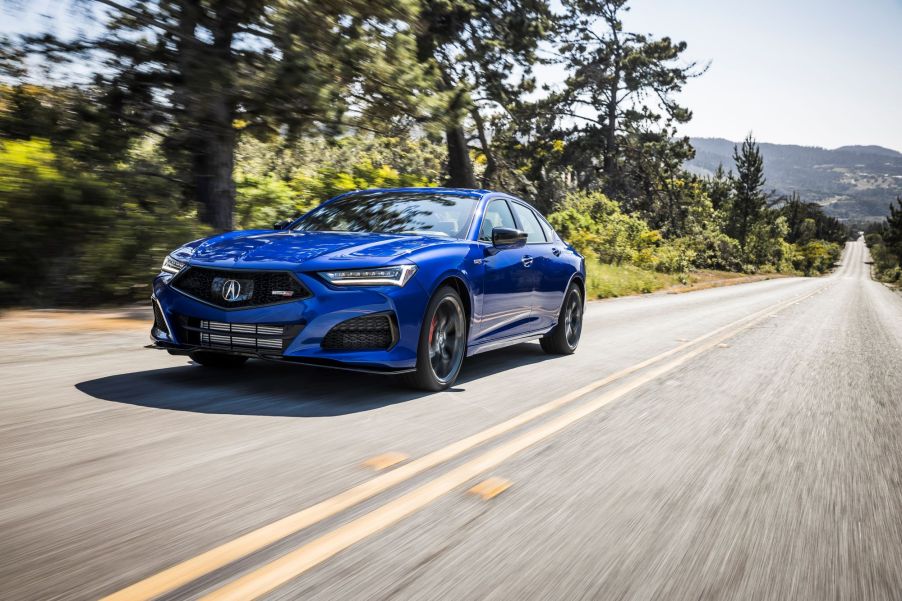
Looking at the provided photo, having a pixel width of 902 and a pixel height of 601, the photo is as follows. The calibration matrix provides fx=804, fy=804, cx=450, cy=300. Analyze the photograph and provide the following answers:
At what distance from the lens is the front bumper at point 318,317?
501cm

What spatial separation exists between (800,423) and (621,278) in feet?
68.0

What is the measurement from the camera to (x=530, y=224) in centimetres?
802

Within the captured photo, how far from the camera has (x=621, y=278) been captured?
86.3ft

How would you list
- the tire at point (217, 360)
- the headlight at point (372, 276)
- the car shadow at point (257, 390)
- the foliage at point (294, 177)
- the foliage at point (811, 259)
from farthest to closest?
the foliage at point (811, 259), the foliage at point (294, 177), the tire at point (217, 360), the headlight at point (372, 276), the car shadow at point (257, 390)

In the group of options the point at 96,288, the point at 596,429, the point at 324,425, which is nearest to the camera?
the point at 324,425

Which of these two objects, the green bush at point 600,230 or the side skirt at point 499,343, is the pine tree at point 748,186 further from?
the side skirt at point 499,343

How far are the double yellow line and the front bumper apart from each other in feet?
2.92

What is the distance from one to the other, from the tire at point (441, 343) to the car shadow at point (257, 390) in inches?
4.4

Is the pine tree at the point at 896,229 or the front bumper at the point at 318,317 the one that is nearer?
the front bumper at the point at 318,317

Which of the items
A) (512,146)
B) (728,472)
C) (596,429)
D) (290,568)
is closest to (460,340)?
(596,429)

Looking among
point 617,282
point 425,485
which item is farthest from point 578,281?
point 617,282

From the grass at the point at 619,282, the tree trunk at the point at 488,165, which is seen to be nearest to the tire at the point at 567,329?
the grass at the point at 619,282

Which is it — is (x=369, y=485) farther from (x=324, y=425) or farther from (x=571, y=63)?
(x=571, y=63)

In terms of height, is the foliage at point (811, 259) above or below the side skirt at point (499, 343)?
below
